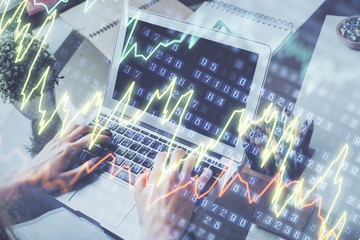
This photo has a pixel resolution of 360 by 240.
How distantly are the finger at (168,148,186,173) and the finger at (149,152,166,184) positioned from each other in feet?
0.06

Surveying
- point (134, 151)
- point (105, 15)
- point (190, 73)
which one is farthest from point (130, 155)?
point (105, 15)

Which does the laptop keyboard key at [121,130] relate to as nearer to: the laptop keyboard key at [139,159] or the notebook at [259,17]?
the laptop keyboard key at [139,159]

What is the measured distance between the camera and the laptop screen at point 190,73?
627 mm

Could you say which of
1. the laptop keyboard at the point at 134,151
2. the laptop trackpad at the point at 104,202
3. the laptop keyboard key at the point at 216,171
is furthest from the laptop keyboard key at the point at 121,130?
the laptop keyboard key at the point at 216,171

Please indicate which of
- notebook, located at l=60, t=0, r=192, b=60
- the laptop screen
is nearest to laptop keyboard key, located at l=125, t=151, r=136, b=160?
the laptop screen

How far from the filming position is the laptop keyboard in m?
0.67

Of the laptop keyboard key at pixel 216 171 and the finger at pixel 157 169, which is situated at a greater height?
the laptop keyboard key at pixel 216 171

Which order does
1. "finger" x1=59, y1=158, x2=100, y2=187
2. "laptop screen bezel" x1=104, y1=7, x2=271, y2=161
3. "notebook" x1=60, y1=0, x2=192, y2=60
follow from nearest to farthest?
1. "laptop screen bezel" x1=104, y1=7, x2=271, y2=161
2. "finger" x1=59, y1=158, x2=100, y2=187
3. "notebook" x1=60, y1=0, x2=192, y2=60

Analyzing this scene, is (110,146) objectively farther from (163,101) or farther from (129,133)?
(163,101)

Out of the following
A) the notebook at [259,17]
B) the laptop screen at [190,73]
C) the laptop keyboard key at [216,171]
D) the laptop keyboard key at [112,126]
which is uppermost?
the notebook at [259,17]

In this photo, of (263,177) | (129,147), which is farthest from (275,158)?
(129,147)

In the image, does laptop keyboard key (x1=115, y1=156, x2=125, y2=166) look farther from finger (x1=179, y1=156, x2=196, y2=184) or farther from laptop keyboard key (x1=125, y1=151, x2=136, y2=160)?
finger (x1=179, y1=156, x2=196, y2=184)

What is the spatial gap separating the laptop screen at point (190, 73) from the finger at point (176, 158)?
0.18 ft

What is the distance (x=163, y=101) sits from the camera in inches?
27.5
